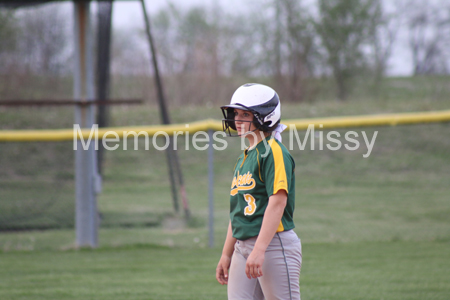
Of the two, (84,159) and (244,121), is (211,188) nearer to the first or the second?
(84,159)

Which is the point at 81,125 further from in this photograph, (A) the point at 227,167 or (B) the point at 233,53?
(B) the point at 233,53

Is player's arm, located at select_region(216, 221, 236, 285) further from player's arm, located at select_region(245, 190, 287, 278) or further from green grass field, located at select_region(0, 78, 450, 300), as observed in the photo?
green grass field, located at select_region(0, 78, 450, 300)

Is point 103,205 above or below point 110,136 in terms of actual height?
below

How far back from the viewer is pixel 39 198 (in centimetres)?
708

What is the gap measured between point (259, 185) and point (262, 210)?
12cm

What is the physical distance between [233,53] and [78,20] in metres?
15.6

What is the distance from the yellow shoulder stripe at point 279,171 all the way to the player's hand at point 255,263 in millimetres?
293

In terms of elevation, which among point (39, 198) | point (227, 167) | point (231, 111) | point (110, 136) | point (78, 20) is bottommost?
point (227, 167)

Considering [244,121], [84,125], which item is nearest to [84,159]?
[84,125]

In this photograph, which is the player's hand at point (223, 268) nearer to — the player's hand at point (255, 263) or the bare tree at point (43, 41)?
the player's hand at point (255, 263)

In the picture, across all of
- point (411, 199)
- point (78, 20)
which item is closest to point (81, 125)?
point (78, 20)

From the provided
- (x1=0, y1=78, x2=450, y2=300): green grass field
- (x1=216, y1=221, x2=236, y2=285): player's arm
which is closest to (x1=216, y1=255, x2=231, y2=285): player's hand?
(x1=216, y1=221, x2=236, y2=285): player's arm

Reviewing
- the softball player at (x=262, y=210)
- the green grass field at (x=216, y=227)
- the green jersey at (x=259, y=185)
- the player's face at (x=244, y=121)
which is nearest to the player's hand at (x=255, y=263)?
the softball player at (x=262, y=210)

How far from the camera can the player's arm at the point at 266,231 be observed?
1.98 metres
